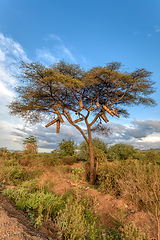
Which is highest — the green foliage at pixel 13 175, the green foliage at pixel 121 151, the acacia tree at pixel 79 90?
the acacia tree at pixel 79 90

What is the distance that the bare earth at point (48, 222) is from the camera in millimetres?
2342

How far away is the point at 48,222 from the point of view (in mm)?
3373

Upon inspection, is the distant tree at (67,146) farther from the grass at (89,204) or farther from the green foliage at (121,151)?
the grass at (89,204)

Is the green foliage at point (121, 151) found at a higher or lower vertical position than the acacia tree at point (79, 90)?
lower

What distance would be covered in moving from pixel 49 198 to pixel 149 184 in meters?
2.91

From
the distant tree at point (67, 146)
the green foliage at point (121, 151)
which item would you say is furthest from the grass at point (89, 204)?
the distant tree at point (67, 146)

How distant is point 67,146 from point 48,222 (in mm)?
13612

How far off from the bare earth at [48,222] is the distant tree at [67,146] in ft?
32.6

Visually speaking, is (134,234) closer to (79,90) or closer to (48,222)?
(48,222)

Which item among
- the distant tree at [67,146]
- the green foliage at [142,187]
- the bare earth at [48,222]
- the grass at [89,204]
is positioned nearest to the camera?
the bare earth at [48,222]

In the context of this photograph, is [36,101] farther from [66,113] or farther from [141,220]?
[141,220]

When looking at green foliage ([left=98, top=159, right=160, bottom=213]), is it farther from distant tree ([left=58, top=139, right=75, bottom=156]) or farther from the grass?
distant tree ([left=58, top=139, right=75, bottom=156])

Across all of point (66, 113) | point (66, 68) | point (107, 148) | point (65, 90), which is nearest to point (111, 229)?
point (66, 113)

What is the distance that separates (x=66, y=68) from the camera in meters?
11.0
